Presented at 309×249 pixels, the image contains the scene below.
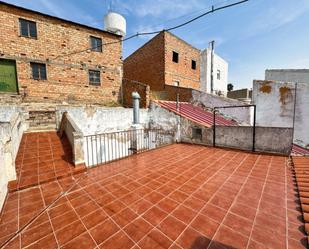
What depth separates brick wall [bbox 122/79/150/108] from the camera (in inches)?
377

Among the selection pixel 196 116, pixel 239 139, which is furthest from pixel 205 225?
pixel 196 116

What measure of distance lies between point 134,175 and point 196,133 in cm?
410

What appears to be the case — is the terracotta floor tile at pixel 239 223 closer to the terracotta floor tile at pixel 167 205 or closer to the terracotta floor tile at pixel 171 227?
the terracotta floor tile at pixel 171 227

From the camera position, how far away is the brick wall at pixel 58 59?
8.94 m

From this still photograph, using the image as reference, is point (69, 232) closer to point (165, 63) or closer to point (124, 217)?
point (124, 217)

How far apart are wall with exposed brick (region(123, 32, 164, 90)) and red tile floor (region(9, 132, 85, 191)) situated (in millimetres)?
9922

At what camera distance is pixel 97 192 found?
123 inches

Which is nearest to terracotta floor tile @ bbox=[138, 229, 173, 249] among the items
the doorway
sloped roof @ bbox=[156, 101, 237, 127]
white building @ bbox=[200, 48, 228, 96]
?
sloped roof @ bbox=[156, 101, 237, 127]

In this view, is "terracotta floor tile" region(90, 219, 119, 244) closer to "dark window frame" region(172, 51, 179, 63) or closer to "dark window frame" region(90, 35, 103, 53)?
"dark window frame" region(90, 35, 103, 53)

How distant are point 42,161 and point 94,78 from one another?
28.7ft

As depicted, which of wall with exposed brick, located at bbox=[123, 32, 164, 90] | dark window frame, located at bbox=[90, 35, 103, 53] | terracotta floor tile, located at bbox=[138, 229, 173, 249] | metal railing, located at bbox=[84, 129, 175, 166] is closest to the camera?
terracotta floor tile, located at bbox=[138, 229, 173, 249]

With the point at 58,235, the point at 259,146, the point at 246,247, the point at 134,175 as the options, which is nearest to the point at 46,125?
the point at 134,175

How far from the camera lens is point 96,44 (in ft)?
38.4

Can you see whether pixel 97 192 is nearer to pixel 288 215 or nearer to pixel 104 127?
pixel 288 215
